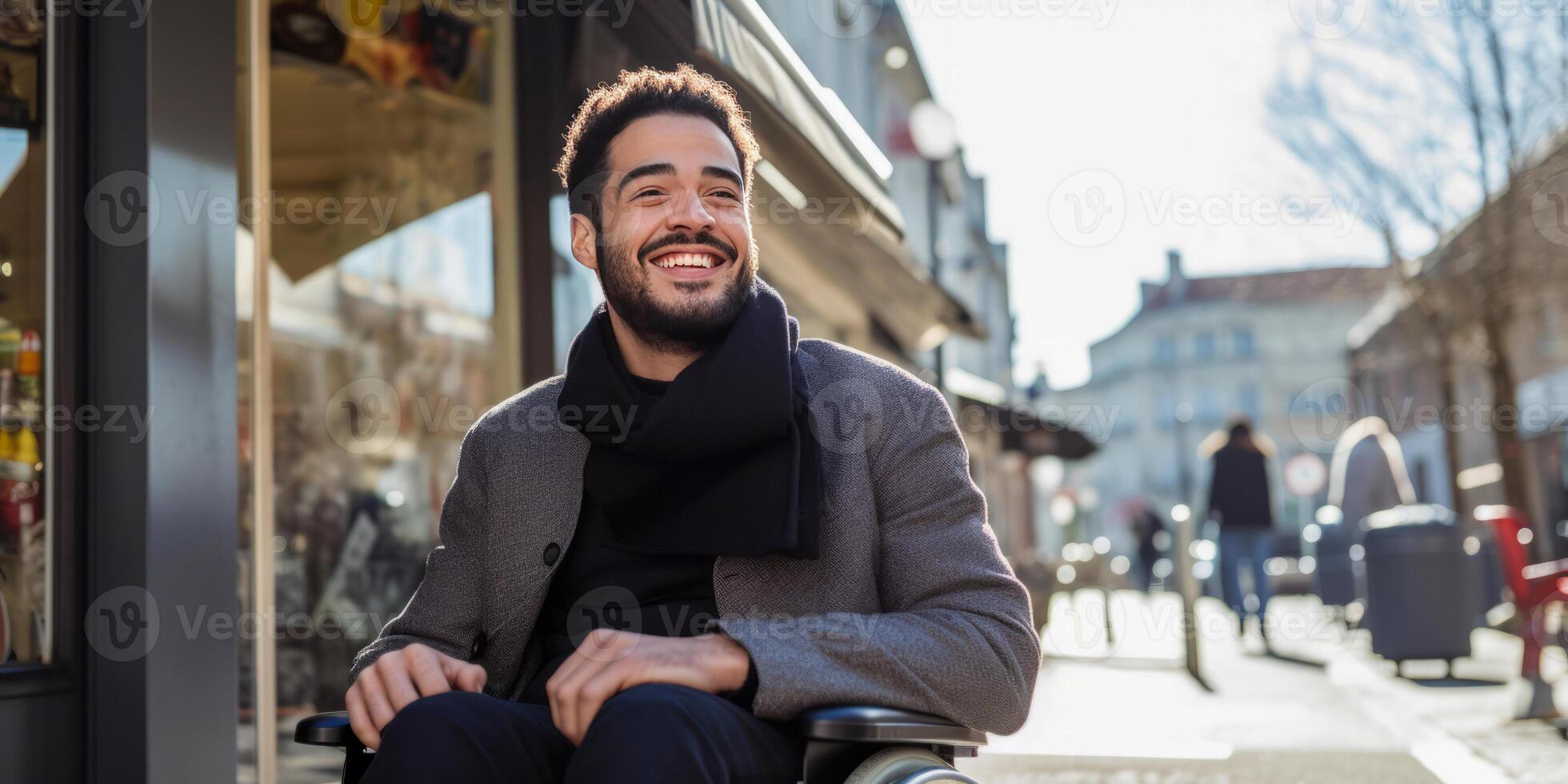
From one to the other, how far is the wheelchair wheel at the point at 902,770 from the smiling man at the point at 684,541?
4.9 inches

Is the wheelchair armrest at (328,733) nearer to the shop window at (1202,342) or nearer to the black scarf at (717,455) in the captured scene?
the black scarf at (717,455)

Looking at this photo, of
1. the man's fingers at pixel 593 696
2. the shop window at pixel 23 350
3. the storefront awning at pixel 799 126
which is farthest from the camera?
the storefront awning at pixel 799 126

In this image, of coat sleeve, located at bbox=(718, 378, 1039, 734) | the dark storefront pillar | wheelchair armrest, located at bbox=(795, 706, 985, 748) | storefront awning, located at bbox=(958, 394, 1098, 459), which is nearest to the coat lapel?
coat sleeve, located at bbox=(718, 378, 1039, 734)

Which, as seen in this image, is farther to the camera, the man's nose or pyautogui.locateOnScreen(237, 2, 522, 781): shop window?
pyautogui.locateOnScreen(237, 2, 522, 781): shop window

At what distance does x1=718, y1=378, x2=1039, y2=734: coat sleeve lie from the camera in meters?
2.15

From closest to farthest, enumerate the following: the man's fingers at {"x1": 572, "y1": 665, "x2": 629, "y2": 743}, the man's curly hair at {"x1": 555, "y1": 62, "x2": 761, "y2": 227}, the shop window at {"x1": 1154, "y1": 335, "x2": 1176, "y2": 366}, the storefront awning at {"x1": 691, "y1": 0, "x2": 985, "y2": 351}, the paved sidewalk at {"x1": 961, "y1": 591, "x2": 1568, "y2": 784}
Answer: the man's fingers at {"x1": 572, "y1": 665, "x2": 629, "y2": 743} → the man's curly hair at {"x1": 555, "y1": 62, "x2": 761, "y2": 227} → the storefront awning at {"x1": 691, "y1": 0, "x2": 985, "y2": 351} → the paved sidewalk at {"x1": 961, "y1": 591, "x2": 1568, "y2": 784} → the shop window at {"x1": 1154, "y1": 335, "x2": 1176, "y2": 366}

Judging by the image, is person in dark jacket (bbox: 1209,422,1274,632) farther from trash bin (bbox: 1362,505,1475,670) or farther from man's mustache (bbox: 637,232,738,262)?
man's mustache (bbox: 637,232,738,262)

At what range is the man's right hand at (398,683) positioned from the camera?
86.4 inches

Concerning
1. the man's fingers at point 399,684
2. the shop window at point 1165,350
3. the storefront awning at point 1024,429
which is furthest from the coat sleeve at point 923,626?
the shop window at point 1165,350

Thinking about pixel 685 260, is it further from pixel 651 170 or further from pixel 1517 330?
pixel 1517 330

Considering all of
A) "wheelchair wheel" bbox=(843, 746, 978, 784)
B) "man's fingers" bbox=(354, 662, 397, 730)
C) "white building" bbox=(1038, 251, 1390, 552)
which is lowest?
"wheelchair wheel" bbox=(843, 746, 978, 784)

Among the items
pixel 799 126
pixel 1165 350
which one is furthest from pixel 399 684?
pixel 1165 350

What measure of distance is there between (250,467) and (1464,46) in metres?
16.0

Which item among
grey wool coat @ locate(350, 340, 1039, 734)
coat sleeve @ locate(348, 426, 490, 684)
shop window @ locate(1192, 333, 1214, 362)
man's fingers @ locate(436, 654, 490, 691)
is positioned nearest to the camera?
grey wool coat @ locate(350, 340, 1039, 734)
